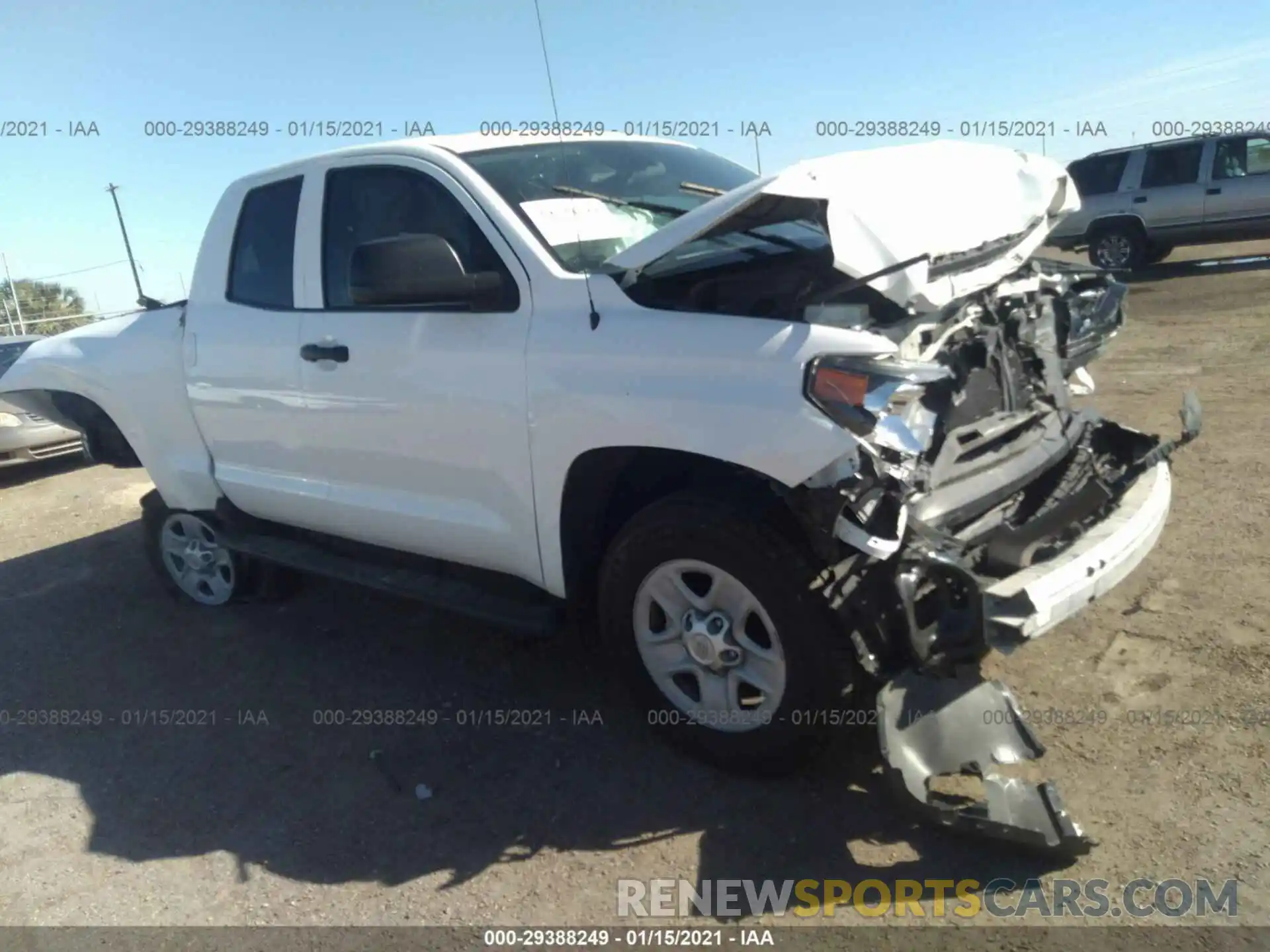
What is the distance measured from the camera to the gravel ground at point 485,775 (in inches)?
118

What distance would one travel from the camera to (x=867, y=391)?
2.80 meters

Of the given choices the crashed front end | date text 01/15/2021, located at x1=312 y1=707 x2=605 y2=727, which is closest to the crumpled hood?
the crashed front end

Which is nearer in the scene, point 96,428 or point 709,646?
point 709,646

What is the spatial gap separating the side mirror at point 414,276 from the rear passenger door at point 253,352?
101cm

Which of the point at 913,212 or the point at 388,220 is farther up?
the point at 388,220

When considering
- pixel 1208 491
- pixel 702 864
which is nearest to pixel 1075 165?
pixel 1208 491

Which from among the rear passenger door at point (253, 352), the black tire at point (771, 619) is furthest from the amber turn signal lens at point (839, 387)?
the rear passenger door at point (253, 352)

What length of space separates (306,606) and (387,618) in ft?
1.92

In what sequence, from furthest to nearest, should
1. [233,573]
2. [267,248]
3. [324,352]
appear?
[233,573]
[267,248]
[324,352]

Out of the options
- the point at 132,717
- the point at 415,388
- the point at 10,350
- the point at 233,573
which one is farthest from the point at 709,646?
the point at 10,350

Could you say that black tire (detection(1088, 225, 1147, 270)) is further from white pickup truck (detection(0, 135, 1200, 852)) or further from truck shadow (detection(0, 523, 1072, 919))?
truck shadow (detection(0, 523, 1072, 919))

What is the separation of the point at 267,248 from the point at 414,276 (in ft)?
5.17

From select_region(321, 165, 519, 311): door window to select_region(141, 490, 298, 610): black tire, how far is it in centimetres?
174

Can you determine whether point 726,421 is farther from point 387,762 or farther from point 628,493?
point 387,762
